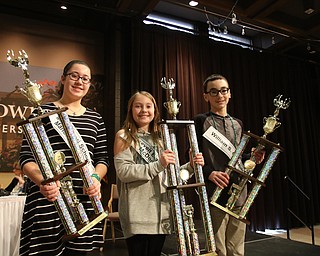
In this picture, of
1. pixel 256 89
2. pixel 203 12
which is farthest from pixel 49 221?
pixel 256 89

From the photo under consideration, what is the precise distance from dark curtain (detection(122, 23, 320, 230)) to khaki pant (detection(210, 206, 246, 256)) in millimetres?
2955

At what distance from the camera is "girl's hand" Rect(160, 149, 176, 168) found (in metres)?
1.12

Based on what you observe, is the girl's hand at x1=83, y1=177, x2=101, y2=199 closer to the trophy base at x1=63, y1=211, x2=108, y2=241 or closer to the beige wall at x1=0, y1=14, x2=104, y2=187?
the trophy base at x1=63, y1=211, x2=108, y2=241

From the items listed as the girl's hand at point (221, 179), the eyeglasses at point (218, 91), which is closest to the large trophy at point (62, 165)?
the girl's hand at point (221, 179)

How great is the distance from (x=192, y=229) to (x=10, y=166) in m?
3.43

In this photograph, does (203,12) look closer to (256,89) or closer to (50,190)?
(256,89)

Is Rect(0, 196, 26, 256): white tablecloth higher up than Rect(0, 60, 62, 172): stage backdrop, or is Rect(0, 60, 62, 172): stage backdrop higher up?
Rect(0, 60, 62, 172): stage backdrop

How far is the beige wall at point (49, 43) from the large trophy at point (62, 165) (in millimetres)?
3283

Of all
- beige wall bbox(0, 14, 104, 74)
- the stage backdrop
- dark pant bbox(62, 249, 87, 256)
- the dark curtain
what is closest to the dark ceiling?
beige wall bbox(0, 14, 104, 74)

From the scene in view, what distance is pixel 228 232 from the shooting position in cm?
133

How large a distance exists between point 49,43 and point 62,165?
384 cm

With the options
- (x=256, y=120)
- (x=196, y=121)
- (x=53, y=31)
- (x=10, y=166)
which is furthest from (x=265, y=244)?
(x=53, y=31)

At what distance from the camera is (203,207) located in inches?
45.7

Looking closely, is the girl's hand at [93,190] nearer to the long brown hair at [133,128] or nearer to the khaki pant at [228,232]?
the long brown hair at [133,128]
